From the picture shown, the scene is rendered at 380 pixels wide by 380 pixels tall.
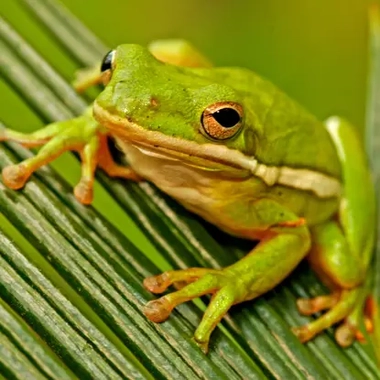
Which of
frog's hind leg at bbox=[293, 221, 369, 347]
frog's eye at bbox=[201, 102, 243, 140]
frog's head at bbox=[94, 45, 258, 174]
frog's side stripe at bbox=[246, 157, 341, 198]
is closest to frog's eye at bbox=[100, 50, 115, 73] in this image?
frog's head at bbox=[94, 45, 258, 174]

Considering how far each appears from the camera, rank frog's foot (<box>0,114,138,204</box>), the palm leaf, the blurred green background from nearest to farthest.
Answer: the palm leaf
frog's foot (<box>0,114,138,204</box>)
the blurred green background

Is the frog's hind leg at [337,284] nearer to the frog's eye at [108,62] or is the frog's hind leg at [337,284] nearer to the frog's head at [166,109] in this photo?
the frog's head at [166,109]

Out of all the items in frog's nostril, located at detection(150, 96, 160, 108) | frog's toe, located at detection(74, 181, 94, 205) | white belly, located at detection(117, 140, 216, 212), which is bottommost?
white belly, located at detection(117, 140, 216, 212)

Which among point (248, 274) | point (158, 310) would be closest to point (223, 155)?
point (248, 274)

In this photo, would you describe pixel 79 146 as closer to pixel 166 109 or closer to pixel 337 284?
pixel 166 109

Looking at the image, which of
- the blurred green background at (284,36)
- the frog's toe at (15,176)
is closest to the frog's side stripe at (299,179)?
the frog's toe at (15,176)

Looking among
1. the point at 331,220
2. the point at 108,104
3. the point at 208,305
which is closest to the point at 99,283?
the point at 208,305

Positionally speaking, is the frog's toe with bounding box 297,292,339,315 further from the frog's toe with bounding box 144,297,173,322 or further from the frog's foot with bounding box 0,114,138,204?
the frog's foot with bounding box 0,114,138,204
